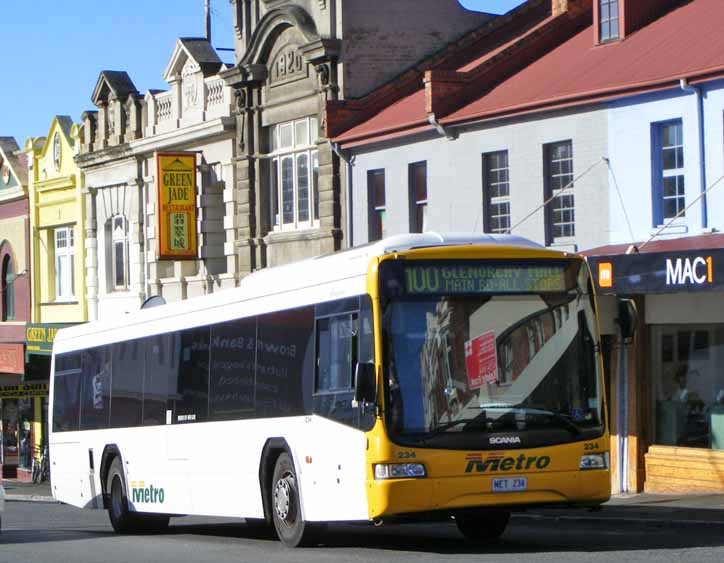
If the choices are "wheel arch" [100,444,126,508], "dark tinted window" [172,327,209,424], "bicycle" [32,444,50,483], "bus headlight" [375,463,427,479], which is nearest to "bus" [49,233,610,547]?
"bus headlight" [375,463,427,479]

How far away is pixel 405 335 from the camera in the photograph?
560 inches

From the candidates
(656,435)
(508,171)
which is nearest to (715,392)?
(656,435)

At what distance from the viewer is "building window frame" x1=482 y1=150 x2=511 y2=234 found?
2777 centimetres

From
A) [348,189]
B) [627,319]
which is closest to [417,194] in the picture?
[348,189]

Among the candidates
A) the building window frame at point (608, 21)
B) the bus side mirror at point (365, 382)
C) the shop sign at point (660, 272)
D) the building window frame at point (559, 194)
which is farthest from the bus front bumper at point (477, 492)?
the building window frame at point (608, 21)

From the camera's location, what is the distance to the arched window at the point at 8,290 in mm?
50375

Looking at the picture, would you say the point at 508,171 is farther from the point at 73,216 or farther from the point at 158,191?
the point at 73,216

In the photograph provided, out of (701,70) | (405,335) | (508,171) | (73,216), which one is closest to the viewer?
(405,335)

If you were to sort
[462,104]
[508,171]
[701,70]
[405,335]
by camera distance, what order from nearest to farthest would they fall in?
[405,335] < [701,70] < [508,171] < [462,104]

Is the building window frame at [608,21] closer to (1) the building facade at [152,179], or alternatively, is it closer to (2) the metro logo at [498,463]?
(1) the building facade at [152,179]

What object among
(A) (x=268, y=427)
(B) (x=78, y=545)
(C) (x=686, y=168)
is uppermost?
(C) (x=686, y=168)

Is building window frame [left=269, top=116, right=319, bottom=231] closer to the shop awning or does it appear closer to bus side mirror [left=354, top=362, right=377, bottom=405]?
the shop awning

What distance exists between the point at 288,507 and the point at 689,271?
697cm

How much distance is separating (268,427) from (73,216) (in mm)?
30353
